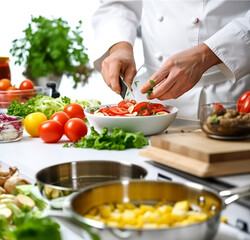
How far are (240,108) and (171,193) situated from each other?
2.50 feet

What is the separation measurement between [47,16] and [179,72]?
2.75 m

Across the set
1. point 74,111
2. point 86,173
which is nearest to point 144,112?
point 74,111

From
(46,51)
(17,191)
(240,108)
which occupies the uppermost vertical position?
(46,51)

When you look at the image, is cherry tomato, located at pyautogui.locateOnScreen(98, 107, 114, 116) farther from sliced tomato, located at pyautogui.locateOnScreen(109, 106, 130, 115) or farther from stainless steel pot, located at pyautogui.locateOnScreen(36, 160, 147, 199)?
stainless steel pot, located at pyautogui.locateOnScreen(36, 160, 147, 199)

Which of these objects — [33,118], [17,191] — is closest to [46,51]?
[33,118]

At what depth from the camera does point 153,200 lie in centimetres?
104

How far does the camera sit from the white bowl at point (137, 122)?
5.99ft

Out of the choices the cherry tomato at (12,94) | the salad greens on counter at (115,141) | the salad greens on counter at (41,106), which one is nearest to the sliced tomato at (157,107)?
the salad greens on counter at (115,141)

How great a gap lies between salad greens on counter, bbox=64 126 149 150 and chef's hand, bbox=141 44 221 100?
223 millimetres

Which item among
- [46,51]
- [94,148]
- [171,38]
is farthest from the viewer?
[46,51]

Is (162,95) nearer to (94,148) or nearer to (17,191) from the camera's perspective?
(94,148)

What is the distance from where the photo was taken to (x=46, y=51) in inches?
138

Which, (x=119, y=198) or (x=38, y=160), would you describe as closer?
(x=119, y=198)

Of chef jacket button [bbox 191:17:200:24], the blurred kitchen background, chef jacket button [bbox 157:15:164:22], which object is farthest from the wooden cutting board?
the blurred kitchen background
